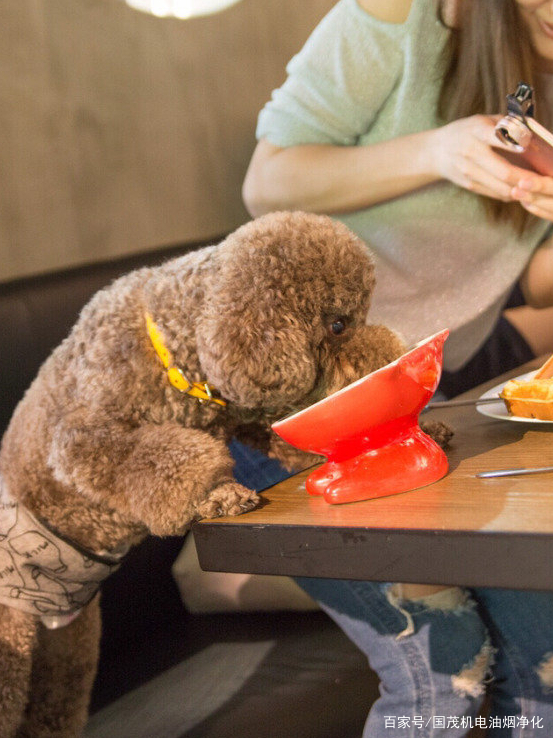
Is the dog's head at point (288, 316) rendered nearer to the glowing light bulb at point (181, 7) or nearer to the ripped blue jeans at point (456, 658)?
the ripped blue jeans at point (456, 658)

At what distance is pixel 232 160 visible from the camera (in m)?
1.53

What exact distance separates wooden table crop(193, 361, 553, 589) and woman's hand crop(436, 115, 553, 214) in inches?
24.1

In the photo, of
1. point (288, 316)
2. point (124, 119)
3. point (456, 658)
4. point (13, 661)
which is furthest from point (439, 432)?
point (124, 119)

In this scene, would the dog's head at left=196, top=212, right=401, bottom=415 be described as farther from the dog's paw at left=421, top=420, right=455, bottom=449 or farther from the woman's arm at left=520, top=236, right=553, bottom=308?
the woman's arm at left=520, top=236, right=553, bottom=308

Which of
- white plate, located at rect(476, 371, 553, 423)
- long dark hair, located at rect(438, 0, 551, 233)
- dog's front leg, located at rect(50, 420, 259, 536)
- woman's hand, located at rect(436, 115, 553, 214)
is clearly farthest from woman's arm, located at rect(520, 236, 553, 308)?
dog's front leg, located at rect(50, 420, 259, 536)

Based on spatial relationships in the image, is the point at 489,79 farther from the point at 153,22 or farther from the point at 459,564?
the point at 459,564

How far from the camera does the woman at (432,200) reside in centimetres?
108

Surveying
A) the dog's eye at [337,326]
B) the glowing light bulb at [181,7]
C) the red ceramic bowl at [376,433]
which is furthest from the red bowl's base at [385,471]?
the glowing light bulb at [181,7]

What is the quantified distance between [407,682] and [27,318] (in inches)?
32.6

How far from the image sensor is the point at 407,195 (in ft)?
4.69

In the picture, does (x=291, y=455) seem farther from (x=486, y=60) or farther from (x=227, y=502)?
(x=486, y=60)

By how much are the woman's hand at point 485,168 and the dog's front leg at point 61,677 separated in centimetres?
91

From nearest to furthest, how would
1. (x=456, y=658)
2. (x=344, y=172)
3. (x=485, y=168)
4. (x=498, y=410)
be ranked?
(x=498, y=410) → (x=456, y=658) → (x=485, y=168) → (x=344, y=172)

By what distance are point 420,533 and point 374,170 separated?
93 cm
